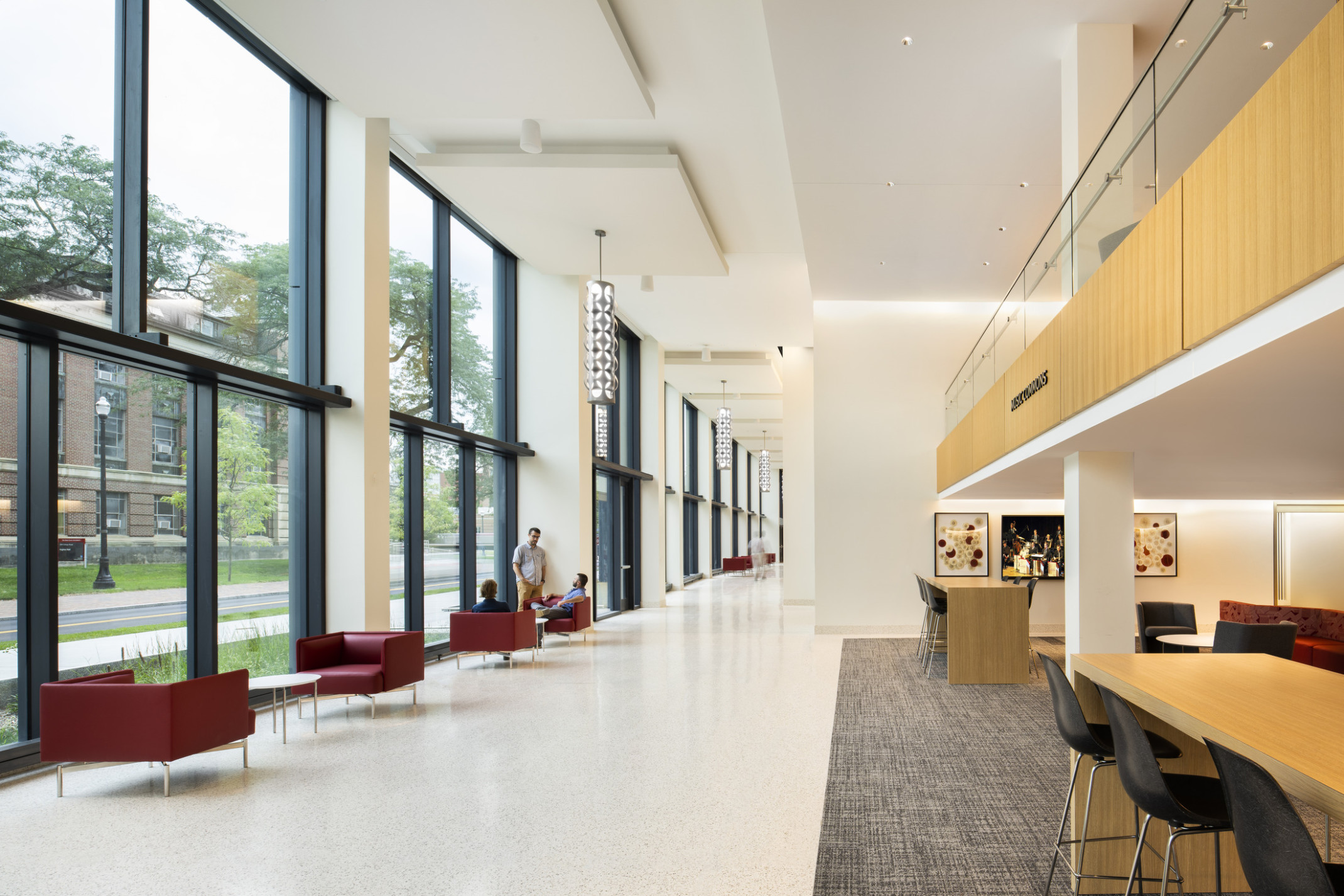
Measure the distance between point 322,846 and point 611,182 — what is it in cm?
670

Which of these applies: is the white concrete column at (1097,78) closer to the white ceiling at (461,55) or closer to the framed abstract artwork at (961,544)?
the white ceiling at (461,55)

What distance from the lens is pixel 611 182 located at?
8859 mm

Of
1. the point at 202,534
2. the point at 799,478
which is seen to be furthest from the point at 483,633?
the point at 799,478

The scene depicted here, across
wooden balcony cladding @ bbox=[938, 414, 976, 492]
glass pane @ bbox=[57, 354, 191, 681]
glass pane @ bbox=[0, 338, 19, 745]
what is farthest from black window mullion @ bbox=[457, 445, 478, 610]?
wooden balcony cladding @ bbox=[938, 414, 976, 492]

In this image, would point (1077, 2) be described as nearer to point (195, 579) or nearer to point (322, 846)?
point (322, 846)

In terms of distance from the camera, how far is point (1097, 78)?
5801mm

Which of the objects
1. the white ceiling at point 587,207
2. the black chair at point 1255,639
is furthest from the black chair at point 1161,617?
the white ceiling at point 587,207

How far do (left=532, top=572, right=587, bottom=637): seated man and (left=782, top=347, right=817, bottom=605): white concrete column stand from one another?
269 inches

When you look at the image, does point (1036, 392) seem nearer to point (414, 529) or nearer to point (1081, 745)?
point (1081, 745)

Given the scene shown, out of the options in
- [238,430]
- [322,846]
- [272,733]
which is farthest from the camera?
[238,430]

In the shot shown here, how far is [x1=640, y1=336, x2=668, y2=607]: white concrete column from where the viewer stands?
58.4 feet

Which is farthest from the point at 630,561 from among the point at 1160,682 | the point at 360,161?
the point at 1160,682

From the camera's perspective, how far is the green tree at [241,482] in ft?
22.5

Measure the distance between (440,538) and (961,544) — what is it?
7907mm
